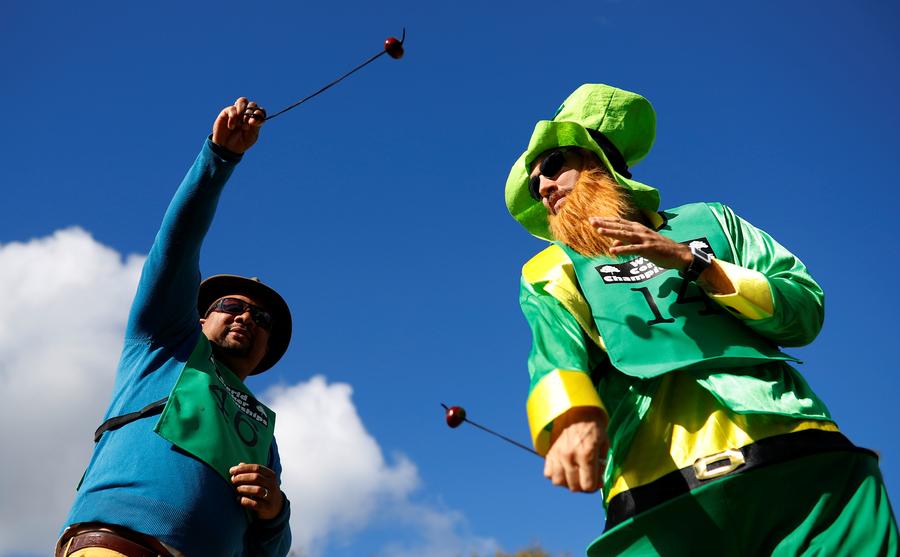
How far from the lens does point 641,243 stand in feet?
9.16

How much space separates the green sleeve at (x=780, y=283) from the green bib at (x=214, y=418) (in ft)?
6.49

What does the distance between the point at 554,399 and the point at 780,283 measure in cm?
83

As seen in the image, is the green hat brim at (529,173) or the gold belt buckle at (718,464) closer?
the gold belt buckle at (718,464)

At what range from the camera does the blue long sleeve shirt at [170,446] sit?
3242 mm

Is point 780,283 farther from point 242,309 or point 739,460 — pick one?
point 242,309

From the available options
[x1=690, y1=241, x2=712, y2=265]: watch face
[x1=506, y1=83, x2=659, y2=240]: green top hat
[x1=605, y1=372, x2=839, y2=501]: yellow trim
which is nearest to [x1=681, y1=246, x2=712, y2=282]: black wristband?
[x1=690, y1=241, x2=712, y2=265]: watch face

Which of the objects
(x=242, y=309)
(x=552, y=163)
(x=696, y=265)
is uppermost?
(x=242, y=309)

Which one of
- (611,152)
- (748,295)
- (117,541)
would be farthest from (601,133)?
(117,541)

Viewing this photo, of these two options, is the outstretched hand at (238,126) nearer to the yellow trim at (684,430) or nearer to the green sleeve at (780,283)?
the green sleeve at (780,283)

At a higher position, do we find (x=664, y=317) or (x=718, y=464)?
(x=664, y=317)

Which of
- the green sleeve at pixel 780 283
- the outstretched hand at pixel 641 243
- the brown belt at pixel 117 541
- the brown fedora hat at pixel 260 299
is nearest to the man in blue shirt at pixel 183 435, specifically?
the brown belt at pixel 117 541

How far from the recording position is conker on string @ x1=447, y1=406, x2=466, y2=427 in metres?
2.96

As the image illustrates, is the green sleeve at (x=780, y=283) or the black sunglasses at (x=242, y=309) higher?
the black sunglasses at (x=242, y=309)

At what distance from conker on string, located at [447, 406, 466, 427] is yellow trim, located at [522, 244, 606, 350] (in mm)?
486
